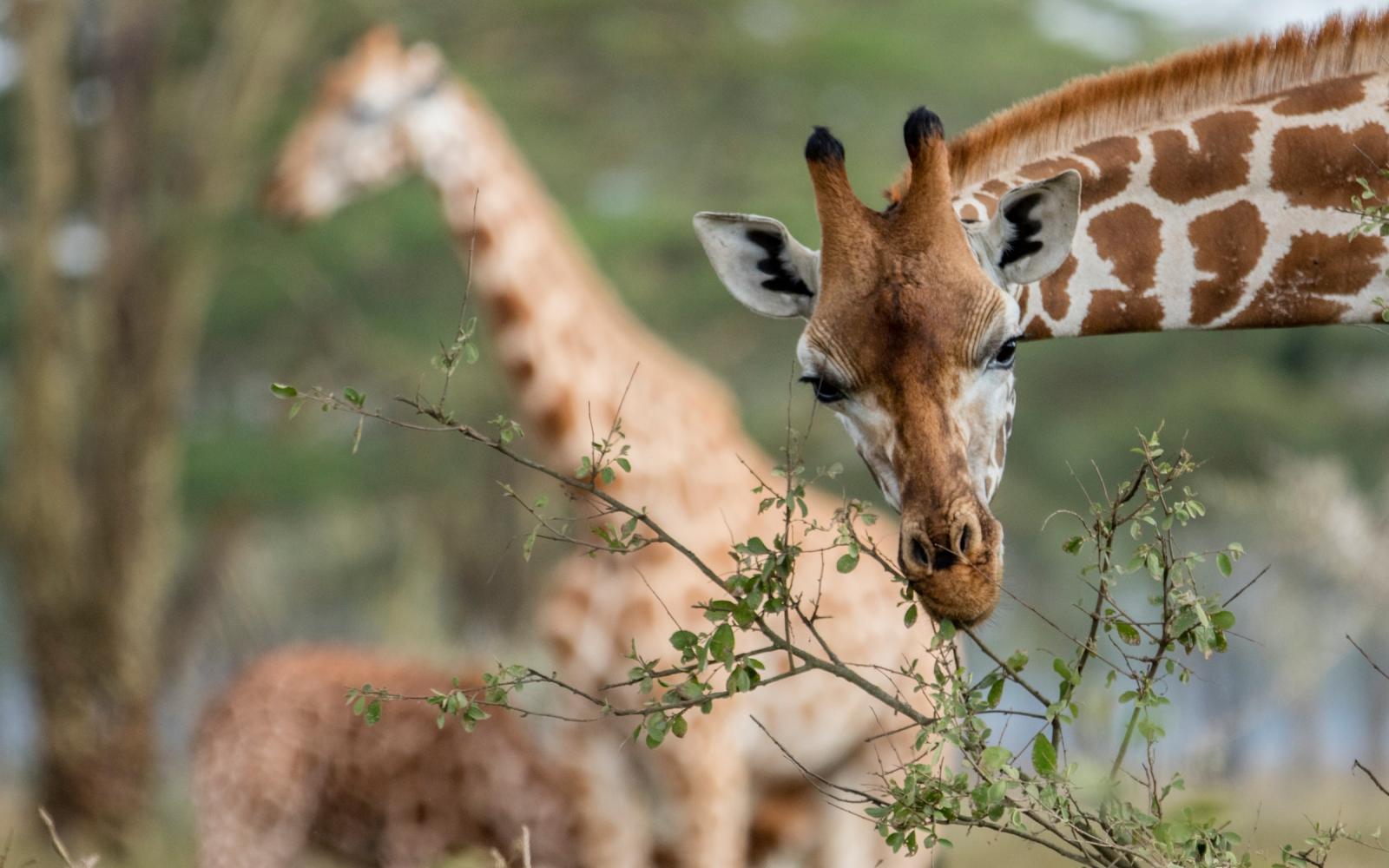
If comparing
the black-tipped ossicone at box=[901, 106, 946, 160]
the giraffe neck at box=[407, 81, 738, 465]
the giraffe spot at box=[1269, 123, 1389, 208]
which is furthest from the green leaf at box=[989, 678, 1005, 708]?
the giraffe neck at box=[407, 81, 738, 465]

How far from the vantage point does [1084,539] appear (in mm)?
3146

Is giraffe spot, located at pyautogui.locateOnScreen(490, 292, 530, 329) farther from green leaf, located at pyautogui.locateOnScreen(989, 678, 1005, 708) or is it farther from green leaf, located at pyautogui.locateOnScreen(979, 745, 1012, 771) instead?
green leaf, located at pyautogui.locateOnScreen(979, 745, 1012, 771)

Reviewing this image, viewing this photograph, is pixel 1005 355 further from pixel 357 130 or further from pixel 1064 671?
pixel 357 130

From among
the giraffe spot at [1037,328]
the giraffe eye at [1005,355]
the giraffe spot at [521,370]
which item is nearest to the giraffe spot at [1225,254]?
the giraffe spot at [1037,328]

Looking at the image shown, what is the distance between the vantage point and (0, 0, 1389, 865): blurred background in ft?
35.8

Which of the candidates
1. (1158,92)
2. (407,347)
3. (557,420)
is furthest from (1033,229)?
(407,347)

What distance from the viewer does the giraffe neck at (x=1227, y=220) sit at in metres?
4.02

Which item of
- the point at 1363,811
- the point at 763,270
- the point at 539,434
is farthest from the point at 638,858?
the point at 1363,811

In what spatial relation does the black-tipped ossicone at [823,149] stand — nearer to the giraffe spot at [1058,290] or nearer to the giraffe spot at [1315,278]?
the giraffe spot at [1058,290]

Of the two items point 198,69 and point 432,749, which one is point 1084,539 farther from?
point 198,69

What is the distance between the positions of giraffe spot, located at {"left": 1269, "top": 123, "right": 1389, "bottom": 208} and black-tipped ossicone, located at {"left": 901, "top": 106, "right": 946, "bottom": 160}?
0.93 metres

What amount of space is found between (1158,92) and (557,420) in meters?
2.50

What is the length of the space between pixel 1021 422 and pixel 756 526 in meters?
11.5

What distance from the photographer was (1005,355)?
358 cm
